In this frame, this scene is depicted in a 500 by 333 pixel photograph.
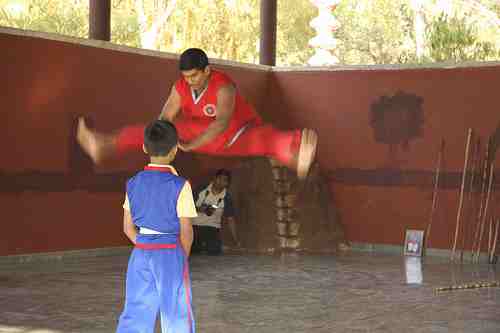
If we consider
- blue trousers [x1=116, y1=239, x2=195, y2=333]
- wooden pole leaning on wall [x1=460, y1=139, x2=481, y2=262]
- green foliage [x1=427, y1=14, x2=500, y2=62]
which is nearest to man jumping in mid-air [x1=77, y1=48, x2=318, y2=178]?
blue trousers [x1=116, y1=239, x2=195, y2=333]

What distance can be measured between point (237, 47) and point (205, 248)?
9893 mm

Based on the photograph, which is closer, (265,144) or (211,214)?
(265,144)

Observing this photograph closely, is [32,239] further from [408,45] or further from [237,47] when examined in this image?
[408,45]

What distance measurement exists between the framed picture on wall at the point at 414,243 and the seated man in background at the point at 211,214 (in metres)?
2.18

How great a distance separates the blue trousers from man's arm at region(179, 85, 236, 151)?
1371mm

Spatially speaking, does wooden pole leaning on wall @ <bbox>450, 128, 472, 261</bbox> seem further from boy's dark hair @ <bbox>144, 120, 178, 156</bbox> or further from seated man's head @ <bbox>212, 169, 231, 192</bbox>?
boy's dark hair @ <bbox>144, 120, 178, 156</bbox>

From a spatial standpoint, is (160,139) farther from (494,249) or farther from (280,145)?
(494,249)

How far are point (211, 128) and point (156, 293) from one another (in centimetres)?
161

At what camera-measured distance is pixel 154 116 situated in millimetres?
11492

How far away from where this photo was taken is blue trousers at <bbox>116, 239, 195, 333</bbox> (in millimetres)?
4707

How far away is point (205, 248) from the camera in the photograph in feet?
37.2

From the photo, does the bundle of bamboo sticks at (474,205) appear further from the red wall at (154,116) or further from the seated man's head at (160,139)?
the seated man's head at (160,139)

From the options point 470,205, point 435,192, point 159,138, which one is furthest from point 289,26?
point 159,138

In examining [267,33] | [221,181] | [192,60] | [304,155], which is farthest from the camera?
[267,33]
